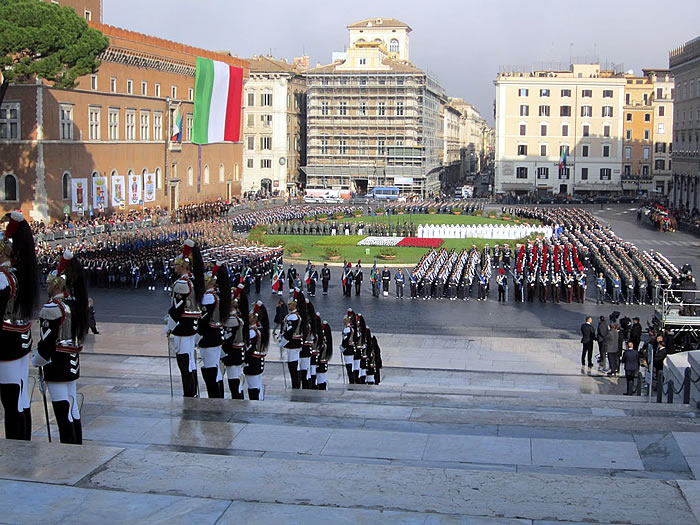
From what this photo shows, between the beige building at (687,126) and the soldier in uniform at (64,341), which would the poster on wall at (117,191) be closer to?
the beige building at (687,126)

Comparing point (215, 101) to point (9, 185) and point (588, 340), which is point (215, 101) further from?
point (588, 340)

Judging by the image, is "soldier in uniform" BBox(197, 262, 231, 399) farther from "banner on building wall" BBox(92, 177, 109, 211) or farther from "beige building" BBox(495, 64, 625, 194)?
"beige building" BBox(495, 64, 625, 194)

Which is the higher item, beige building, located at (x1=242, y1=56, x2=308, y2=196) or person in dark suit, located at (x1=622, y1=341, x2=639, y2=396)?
beige building, located at (x1=242, y1=56, x2=308, y2=196)

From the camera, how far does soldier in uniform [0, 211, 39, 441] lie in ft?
23.0

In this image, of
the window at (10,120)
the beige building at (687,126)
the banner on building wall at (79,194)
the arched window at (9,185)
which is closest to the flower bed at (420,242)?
the banner on building wall at (79,194)

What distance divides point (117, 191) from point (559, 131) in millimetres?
35969

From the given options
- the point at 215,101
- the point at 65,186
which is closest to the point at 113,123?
the point at 65,186

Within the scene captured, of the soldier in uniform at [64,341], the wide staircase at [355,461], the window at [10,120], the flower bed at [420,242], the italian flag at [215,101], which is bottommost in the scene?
the flower bed at [420,242]

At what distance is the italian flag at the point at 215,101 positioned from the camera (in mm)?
52594

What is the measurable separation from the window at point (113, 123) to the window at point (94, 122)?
1130mm

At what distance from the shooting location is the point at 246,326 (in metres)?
9.90

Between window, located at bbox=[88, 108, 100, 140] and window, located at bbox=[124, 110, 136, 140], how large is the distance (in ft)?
9.70

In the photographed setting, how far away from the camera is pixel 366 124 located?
242 feet

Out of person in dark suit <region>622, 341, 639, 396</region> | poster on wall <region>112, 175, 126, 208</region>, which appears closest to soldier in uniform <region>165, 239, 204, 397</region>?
person in dark suit <region>622, 341, 639, 396</region>
